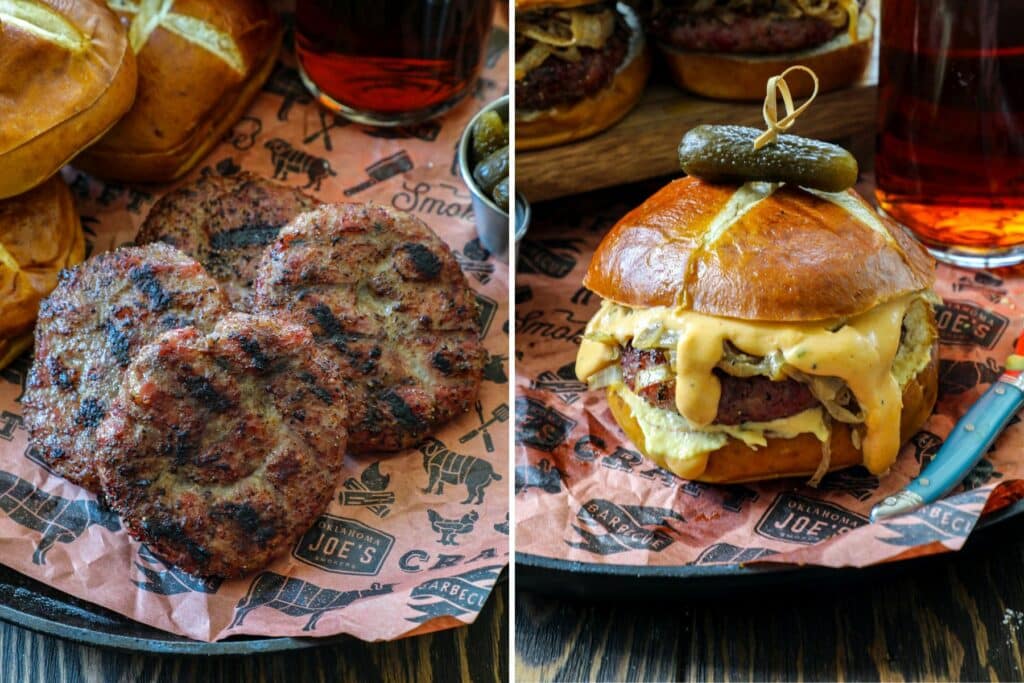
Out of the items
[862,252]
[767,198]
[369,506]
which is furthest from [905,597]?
[369,506]

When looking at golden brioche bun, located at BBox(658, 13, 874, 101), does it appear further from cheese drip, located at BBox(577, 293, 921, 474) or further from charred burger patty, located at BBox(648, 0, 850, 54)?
cheese drip, located at BBox(577, 293, 921, 474)

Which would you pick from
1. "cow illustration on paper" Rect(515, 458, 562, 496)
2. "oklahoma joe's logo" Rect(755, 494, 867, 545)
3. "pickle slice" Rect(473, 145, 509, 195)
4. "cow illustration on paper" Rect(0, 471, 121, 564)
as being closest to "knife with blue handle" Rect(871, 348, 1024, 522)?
"oklahoma joe's logo" Rect(755, 494, 867, 545)

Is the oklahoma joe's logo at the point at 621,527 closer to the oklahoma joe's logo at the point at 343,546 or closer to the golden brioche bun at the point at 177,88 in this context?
the oklahoma joe's logo at the point at 343,546

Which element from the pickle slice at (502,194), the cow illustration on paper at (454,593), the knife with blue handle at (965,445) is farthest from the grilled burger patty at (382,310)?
the knife with blue handle at (965,445)

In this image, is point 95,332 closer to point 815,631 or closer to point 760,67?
point 815,631

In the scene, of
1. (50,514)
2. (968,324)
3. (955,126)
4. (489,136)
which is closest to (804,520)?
(968,324)

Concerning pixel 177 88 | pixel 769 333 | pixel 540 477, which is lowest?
pixel 540 477
